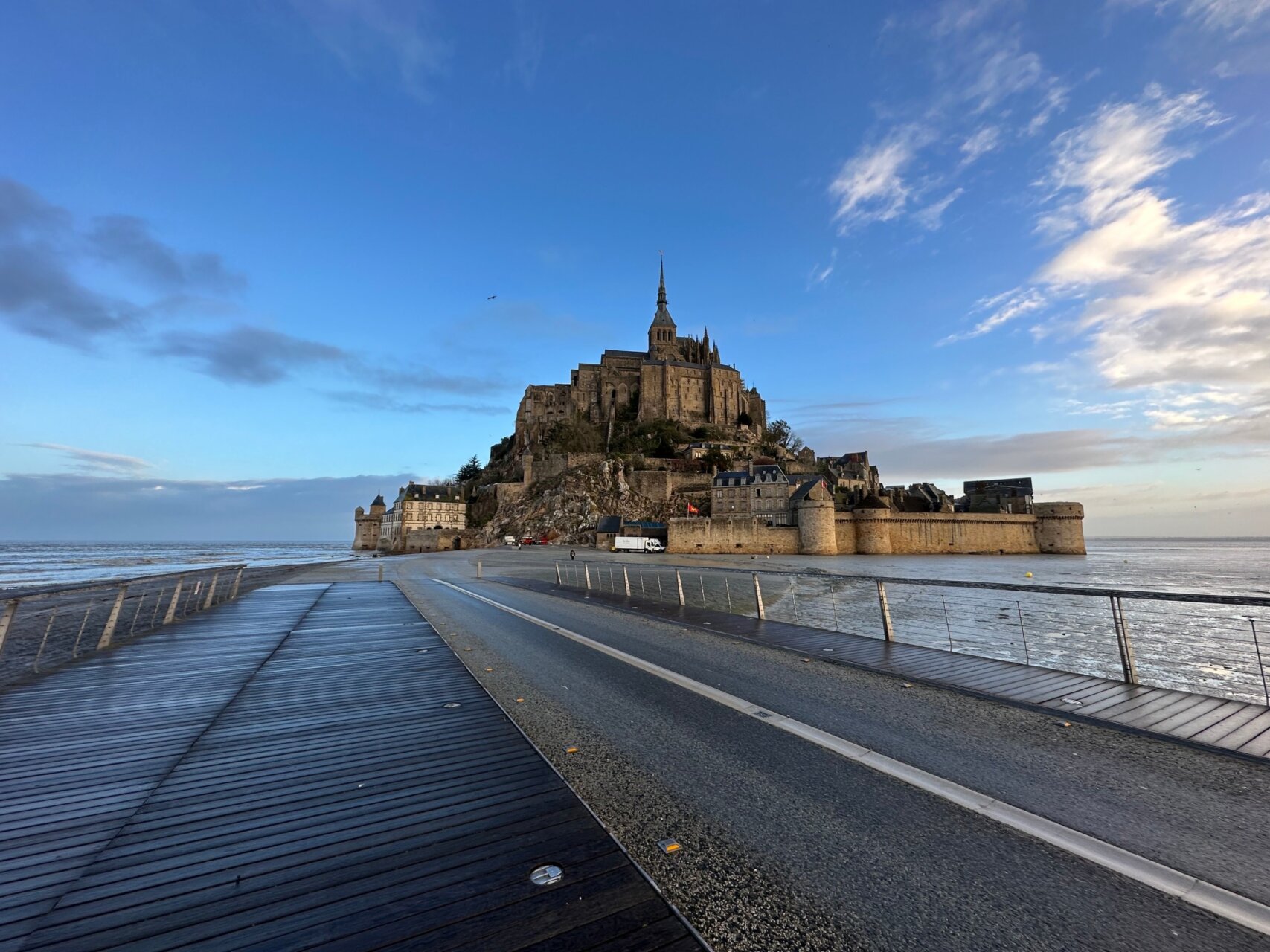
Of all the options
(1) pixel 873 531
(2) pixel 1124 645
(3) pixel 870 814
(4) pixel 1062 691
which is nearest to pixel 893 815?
(3) pixel 870 814

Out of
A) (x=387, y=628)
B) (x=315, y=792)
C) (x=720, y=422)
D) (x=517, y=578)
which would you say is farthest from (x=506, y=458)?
(x=315, y=792)

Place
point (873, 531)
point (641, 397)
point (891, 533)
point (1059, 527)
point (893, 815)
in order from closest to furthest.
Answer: point (893, 815), point (873, 531), point (891, 533), point (1059, 527), point (641, 397)

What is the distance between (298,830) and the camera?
8.49ft

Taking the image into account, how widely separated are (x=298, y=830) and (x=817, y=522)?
182 feet

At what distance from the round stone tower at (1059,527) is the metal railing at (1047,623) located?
145 ft

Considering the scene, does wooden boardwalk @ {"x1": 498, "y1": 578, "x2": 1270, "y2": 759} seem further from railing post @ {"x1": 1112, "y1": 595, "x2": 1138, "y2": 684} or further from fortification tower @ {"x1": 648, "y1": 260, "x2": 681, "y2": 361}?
fortification tower @ {"x1": 648, "y1": 260, "x2": 681, "y2": 361}

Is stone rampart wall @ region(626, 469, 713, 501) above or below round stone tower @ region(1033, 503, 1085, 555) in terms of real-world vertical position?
above

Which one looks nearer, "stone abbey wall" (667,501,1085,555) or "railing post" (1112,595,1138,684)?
"railing post" (1112,595,1138,684)

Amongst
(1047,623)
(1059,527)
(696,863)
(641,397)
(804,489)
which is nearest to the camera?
(696,863)

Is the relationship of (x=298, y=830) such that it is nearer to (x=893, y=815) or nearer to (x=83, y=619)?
(x=893, y=815)

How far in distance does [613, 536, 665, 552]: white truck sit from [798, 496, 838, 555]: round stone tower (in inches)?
566

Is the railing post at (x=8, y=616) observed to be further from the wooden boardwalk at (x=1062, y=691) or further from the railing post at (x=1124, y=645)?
the railing post at (x=1124, y=645)

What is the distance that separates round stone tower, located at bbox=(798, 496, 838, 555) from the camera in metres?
54.4

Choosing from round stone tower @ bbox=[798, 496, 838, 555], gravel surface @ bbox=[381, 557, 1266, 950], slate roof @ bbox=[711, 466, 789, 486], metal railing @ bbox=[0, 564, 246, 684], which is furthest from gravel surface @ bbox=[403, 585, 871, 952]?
slate roof @ bbox=[711, 466, 789, 486]
